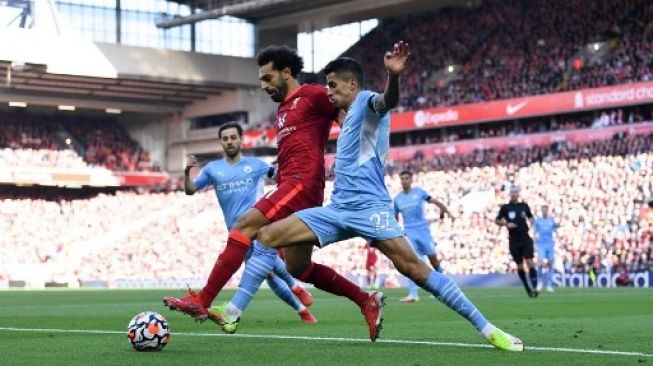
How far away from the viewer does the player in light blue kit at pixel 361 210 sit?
323 inches

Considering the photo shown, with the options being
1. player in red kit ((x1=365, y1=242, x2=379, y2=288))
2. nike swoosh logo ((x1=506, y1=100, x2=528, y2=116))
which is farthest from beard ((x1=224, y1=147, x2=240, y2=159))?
nike swoosh logo ((x1=506, y1=100, x2=528, y2=116))

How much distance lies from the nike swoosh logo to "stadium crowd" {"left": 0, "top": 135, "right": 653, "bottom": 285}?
1857 mm

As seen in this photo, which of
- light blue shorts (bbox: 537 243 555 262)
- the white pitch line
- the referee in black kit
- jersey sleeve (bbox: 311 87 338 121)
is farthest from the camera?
light blue shorts (bbox: 537 243 555 262)

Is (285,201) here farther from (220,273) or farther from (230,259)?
(220,273)

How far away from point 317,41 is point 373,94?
5317 cm

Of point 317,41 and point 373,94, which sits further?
point 317,41

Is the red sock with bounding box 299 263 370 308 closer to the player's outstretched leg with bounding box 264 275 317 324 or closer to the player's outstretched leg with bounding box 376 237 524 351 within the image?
the player's outstretched leg with bounding box 376 237 524 351

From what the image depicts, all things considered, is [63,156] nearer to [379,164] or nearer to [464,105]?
[464,105]

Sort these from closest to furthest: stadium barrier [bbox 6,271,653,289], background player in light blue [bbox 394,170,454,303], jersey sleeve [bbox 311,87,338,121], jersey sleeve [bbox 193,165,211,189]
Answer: jersey sleeve [bbox 311,87,338,121] < jersey sleeve [bbox 193,165,211,189] < background player in light blue [bbox 394,170,454,303] < stadium barrier [bbox 6,271,653,289]

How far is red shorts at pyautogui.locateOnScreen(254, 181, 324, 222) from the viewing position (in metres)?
9.20

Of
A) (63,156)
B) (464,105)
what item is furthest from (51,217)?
(464,105)

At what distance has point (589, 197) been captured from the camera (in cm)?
3641

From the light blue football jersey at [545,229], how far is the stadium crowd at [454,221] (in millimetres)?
5275

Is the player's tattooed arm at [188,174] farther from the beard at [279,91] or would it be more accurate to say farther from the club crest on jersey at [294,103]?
the club crest on jersey at [294,103]
